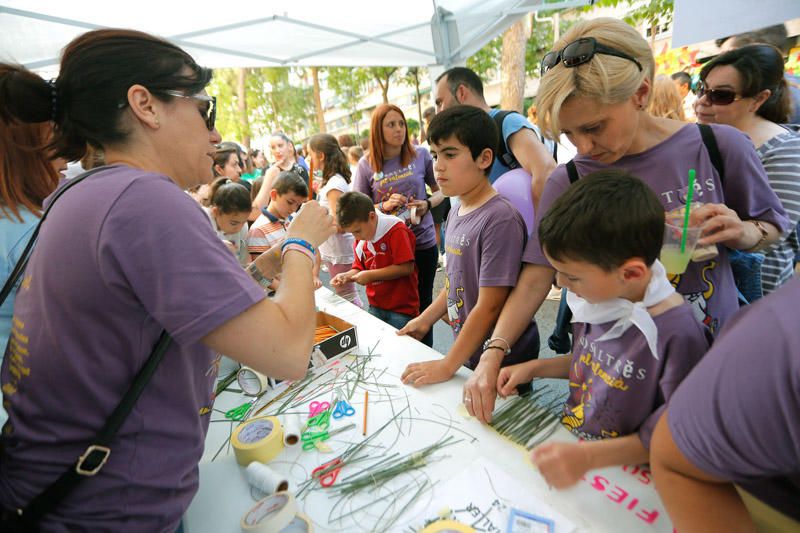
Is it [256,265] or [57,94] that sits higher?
[57,94]

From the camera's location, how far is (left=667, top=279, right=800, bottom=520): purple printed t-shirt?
450 mm

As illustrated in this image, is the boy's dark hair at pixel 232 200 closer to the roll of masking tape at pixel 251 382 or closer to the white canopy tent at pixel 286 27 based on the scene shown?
the roll of masking tape at pixel 251 382

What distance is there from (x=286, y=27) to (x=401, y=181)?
227 centimetres

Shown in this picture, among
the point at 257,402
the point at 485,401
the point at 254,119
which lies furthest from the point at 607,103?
the point at 254,119

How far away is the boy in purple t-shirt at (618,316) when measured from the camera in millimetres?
874

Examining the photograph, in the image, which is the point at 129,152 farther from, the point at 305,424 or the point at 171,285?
the point at 305,424

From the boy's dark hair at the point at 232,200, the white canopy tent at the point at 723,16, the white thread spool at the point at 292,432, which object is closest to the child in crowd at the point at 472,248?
the white thread spool at the point at 292,432

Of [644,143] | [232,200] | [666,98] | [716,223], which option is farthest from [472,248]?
[666,98]

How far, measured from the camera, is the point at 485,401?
1.17 m

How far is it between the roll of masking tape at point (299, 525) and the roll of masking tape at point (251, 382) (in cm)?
67

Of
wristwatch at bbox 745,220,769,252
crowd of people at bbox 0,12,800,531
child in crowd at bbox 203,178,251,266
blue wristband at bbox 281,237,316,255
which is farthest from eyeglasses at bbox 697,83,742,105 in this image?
child in crowd at bbox 203,178,251,266

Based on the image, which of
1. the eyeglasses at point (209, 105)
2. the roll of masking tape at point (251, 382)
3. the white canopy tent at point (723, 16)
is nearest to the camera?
the eyeglasses at point (209, 105)

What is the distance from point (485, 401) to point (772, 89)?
6.32ft

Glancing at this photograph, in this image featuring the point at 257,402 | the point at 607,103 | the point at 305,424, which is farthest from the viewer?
the point at 257,402
